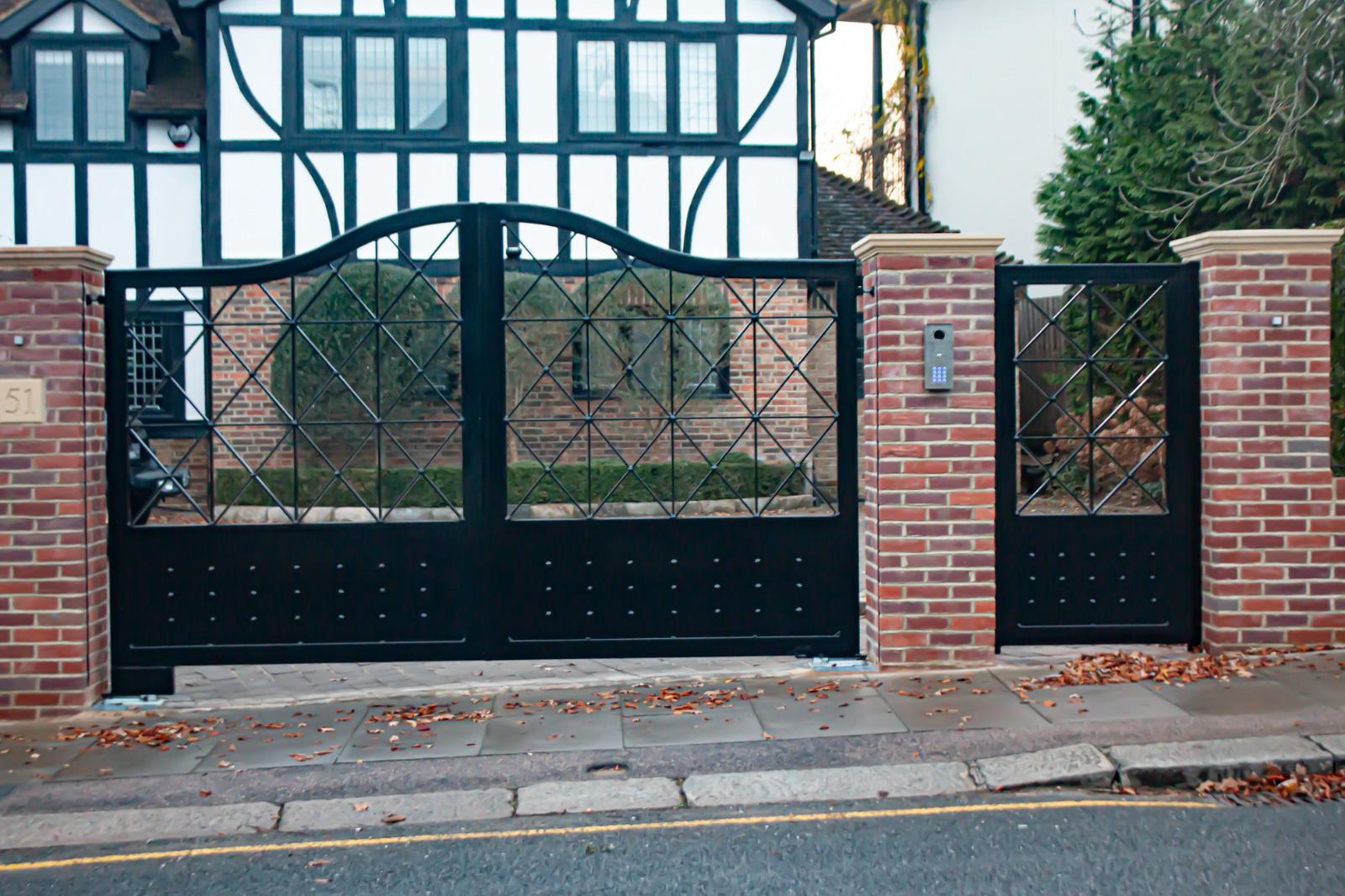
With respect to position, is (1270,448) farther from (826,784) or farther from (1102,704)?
(826,784)

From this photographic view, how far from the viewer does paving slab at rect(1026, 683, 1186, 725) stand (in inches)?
225

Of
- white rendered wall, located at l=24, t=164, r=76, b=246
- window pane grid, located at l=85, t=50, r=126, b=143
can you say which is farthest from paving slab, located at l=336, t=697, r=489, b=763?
window pane grid, located at l=85, t=50, r=126, b=143

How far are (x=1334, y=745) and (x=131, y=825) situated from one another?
4976 millimetres

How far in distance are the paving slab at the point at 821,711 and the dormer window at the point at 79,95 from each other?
13.8 m

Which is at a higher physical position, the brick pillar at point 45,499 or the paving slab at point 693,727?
the brick pillar at point 45,499

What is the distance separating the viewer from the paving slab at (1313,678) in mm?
5902

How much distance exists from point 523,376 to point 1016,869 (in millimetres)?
9976

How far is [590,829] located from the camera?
15.4 feet

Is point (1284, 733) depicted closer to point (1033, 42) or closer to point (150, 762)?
point (150, 762)

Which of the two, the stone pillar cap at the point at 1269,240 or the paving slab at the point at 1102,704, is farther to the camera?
the stone pillar cap at the point at 1269,240

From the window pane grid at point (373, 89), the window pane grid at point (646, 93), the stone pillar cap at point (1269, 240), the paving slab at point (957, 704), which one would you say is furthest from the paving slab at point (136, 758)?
the window pane grid at point (646, 93)

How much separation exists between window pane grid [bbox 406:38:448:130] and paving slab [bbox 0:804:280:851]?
12236 millimetres

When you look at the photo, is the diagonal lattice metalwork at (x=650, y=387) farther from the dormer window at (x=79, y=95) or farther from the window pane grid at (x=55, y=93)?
the window pane grid at (x=55, y=93)

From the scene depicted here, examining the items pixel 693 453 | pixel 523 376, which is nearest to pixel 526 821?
pixel 523 376
